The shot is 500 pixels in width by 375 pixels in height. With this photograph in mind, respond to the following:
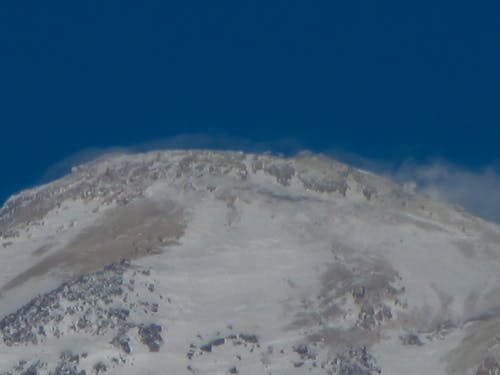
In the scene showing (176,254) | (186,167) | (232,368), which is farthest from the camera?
(186,167)

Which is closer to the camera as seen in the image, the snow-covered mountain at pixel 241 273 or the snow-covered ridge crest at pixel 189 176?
the snow-covered mountain at pixel 241 273

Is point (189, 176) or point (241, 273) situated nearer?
point (241, 273)

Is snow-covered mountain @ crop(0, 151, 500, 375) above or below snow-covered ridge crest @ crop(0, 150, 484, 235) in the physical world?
below

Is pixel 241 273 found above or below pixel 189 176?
below

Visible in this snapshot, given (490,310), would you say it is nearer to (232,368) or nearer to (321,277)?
(321,277)

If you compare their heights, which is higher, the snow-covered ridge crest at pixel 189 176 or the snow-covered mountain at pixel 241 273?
the snow-covered ridge crest at pixel 189 176

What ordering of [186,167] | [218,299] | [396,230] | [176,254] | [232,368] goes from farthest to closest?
[186,167], [396,230], [176,254], [218,299], [232,368]

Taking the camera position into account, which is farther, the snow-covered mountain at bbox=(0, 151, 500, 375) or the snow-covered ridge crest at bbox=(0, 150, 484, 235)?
the snow-covered ridge crest at bbox=(0, 150, 484, 235)

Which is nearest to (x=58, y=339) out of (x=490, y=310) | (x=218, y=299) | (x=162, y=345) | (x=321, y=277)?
(x=162, y=345)
